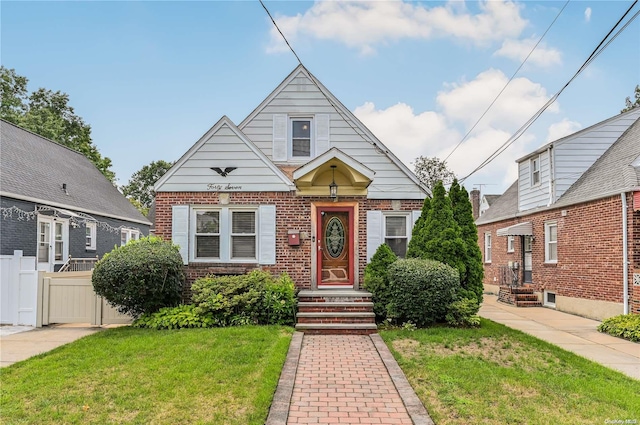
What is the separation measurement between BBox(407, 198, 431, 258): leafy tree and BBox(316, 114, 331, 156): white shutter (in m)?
3.08

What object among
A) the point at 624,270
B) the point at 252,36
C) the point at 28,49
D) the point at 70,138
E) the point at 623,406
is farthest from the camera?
the point at 70,138

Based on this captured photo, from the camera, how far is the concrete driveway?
6.82 metres

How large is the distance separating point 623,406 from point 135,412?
211 inches

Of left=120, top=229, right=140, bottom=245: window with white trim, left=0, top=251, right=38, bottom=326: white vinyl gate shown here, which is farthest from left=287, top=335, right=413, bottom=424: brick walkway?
left=120, top=229, right=140, bottom=245: window with white trim

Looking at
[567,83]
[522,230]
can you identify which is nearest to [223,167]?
[567,83]

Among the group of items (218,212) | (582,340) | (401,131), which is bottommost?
(582,340)

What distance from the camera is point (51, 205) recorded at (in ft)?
47.6

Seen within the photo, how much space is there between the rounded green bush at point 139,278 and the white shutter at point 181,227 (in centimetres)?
86

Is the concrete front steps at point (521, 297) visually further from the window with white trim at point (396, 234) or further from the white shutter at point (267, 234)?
the white shutter at point (267, 234)

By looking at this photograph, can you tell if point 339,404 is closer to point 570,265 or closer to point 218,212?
point 218,212

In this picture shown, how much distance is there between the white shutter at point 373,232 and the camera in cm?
1041

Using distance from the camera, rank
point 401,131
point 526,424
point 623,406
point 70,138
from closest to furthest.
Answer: point 526,424
point 623,406
point 401,131
point 70,138

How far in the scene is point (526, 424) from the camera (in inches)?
166

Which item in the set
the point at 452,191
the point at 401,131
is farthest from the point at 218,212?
the point at 401,131
